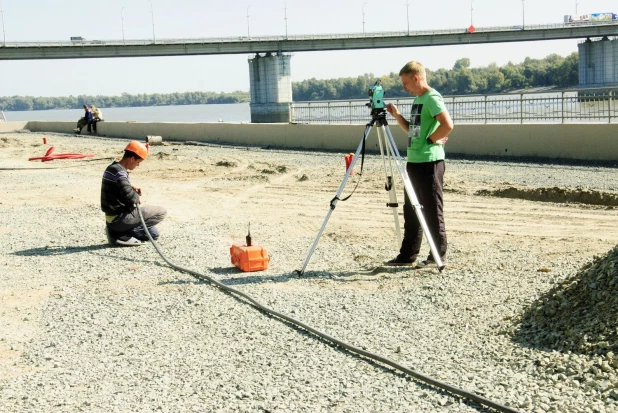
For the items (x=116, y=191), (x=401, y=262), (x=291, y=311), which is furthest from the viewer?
(x=116, y=191)

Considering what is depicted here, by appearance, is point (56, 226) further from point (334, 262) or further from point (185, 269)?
point (334, 262)

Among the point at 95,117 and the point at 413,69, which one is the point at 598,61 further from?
the point at 413,69

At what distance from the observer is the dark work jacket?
31.3ft

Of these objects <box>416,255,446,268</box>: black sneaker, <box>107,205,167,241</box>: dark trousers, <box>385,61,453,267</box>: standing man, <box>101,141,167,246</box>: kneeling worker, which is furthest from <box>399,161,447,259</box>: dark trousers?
<box>107,205,167,241</box>: dark trousers

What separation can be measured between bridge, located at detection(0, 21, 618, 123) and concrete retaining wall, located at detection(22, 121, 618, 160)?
4574 centimetres

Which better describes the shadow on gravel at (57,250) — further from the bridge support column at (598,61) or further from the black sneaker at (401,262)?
the bridge support column at (598,61)

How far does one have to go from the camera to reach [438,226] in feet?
25.4

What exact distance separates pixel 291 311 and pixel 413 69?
2641 mm

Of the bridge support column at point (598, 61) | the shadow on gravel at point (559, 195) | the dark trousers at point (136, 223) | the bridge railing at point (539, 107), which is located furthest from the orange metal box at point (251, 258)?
the bridge support column at point (598, 61)

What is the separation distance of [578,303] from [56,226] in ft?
28.2

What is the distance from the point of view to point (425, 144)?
24.9 feet

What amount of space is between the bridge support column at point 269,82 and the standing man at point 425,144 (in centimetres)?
7175

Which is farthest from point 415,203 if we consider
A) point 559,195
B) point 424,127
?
point 559,195

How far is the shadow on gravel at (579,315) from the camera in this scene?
529cm
